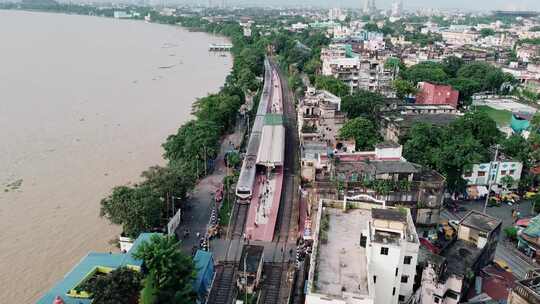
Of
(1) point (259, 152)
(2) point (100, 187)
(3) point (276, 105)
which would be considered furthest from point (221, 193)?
(3) point (276, 105)

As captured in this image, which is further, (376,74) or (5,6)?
(5,6)

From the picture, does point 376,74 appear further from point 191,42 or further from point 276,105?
point 191,42

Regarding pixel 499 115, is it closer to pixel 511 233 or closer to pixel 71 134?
pixel 511 233

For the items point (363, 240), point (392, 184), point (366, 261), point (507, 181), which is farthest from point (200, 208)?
point (507, 181)

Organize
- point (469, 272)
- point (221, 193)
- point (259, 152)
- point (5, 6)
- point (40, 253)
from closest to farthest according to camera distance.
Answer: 1. point (469, 272)
2. point (40, 253)
3. point (221, 193)
4. point (259, 152)
5. point (5, 6)

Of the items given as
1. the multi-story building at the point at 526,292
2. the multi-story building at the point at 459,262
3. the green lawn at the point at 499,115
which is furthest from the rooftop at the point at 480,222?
the green lawn at the point at 499,115

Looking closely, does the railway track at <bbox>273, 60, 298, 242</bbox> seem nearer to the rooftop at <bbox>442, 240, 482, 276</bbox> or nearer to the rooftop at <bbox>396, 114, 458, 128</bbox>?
the rooftop at <bbox>442, 240, 482, 276</bbox>
